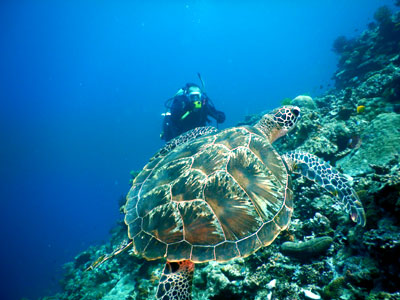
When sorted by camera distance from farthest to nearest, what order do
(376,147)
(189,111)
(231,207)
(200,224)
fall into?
1. (189,111)
2. (376,147)
3. (231,207)
4. (200,224)

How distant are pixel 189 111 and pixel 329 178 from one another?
18.3 ft

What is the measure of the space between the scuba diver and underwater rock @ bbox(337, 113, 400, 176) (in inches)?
191

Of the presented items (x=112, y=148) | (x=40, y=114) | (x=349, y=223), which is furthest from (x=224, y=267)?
(x=40, y=114)

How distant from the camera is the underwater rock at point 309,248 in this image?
231 centimetres

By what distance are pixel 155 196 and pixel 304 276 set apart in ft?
7.51

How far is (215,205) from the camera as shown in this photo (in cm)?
239

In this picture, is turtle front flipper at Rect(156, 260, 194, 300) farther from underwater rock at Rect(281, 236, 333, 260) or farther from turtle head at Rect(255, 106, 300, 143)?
turtle head at Rect(255, 106, 300, 143)

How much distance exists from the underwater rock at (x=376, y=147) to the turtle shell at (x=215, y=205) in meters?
1.86

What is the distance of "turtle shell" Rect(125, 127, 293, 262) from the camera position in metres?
2.23

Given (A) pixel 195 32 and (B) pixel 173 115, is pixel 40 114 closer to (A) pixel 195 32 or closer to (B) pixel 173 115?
(A) pixel 195 32

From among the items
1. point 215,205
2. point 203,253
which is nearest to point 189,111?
point 215,205

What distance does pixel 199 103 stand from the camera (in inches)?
277

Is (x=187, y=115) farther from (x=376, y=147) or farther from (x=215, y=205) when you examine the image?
(x=376, y=147)

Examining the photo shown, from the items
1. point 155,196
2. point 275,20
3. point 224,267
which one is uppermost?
point 275,20
